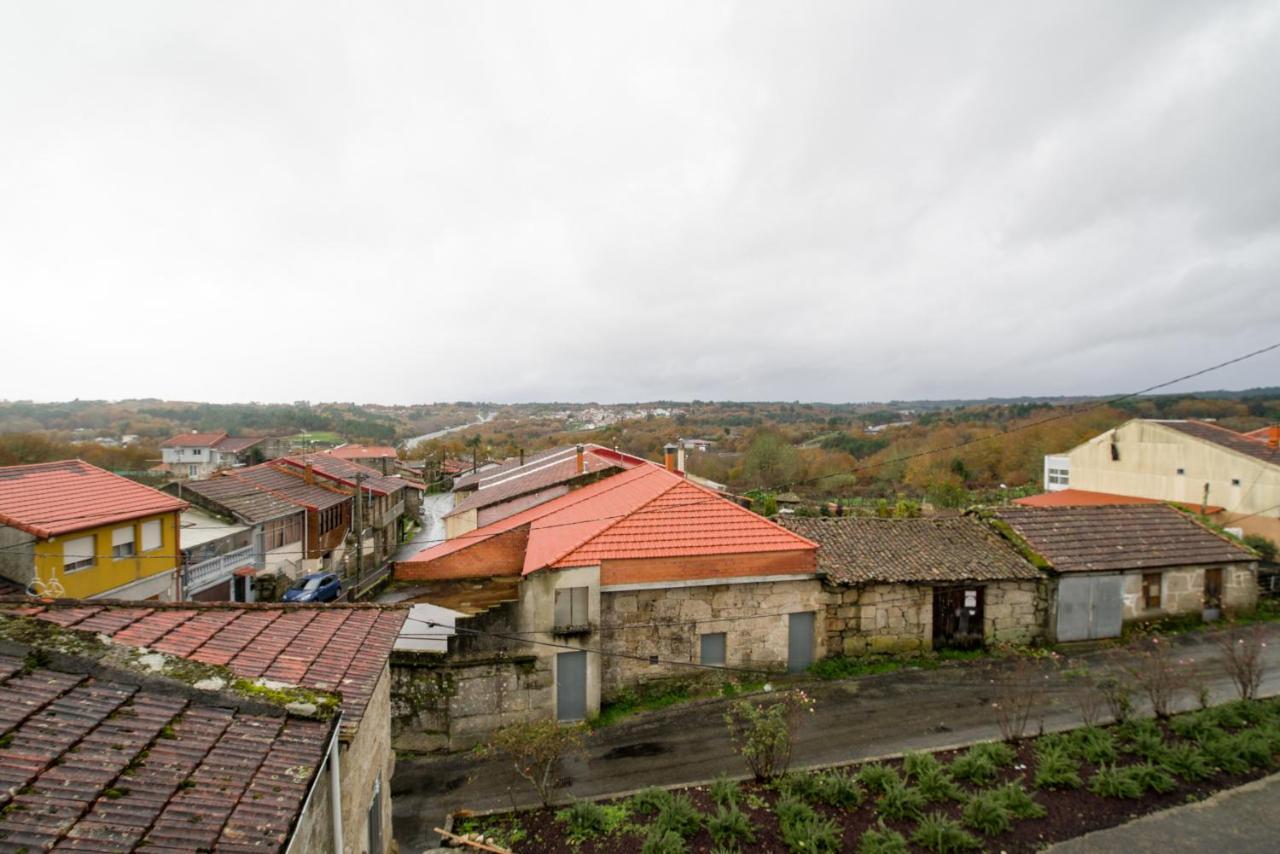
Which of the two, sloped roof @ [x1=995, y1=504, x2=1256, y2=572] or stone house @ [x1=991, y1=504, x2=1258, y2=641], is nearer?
stone house @ [x1=991, y1=504, x2=1258, y2=641]

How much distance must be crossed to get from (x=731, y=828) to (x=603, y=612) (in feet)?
17.8

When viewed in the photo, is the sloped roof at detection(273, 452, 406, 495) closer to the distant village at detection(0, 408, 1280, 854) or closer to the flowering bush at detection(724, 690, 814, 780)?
the distant village at detection(0, 408, 1280, 854)

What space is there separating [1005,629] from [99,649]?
59.3ft

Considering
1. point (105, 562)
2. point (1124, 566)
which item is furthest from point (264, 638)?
point (1124, 566)

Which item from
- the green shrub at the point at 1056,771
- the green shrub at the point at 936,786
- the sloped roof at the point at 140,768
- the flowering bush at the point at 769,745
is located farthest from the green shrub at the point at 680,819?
the sloped roof at the point at 140,768

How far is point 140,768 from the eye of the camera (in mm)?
3436

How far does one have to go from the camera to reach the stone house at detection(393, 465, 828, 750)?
38.3 ft

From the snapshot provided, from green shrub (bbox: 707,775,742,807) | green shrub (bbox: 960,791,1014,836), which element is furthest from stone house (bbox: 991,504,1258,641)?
green shrub (bbox: 707,775,742,807)

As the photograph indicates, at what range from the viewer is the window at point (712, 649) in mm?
13297

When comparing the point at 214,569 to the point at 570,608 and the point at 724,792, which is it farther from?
the point at 724,792

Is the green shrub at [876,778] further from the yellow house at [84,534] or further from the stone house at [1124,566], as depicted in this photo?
the yellow house at [84,534]

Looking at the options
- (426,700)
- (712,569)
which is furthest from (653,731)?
(426,700)

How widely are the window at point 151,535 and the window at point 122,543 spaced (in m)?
0.34

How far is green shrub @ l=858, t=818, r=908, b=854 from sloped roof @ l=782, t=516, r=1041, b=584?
659 cm
